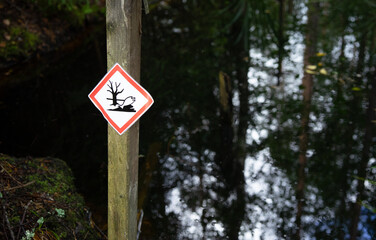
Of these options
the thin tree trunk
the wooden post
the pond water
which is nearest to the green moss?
the pond water

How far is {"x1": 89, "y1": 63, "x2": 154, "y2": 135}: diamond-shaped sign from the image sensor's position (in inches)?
73.7

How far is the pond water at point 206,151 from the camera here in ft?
11.7

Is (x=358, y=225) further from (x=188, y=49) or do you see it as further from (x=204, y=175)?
(x=188, y=49)

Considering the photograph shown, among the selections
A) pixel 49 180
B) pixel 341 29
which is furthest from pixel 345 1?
pixel 49 180

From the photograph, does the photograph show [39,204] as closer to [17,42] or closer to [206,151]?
[206,151]

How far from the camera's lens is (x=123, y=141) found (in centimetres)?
198

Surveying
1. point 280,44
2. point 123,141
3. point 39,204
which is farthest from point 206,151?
point 280,44

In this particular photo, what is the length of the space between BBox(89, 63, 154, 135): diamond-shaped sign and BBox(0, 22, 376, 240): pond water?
169 cm

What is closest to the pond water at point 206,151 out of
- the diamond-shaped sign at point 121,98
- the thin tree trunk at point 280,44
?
the thin tree trunk at point 280,44

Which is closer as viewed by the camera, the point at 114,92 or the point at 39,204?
the point at 114,92

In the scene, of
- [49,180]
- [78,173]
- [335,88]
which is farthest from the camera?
[335,88]

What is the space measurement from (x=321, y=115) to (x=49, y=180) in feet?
11.8

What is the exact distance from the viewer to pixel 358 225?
3.51 metres

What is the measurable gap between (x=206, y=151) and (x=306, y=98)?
1.94 meters
